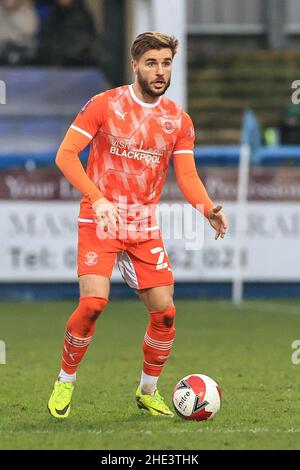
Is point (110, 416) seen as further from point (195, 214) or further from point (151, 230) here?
point (195, 214)

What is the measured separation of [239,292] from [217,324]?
104 inches

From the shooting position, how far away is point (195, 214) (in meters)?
14.9

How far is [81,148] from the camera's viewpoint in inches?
296

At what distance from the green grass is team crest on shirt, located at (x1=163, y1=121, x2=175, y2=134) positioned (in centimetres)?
167

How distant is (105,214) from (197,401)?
1.21 meters

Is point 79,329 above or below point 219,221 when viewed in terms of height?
below

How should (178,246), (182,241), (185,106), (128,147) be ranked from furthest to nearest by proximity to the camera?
(185,106) < (178,246) < (182,241) < (128,147)

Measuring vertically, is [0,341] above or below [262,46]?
below

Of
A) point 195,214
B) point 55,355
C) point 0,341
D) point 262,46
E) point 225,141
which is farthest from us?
point 262,46

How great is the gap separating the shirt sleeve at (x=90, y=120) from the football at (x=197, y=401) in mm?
1552

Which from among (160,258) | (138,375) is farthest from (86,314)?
(138,375)

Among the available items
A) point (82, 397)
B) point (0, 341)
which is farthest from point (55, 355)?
point (82, 397)

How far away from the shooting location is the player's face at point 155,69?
745cm

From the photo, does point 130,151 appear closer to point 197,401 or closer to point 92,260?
point 92,260
